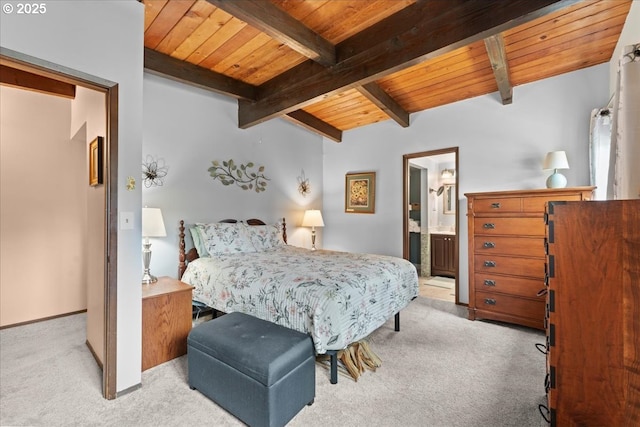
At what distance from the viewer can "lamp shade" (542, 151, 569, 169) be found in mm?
3004

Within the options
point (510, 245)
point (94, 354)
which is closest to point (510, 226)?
point (510, 245)

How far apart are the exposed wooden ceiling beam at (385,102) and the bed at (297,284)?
1.96 metres

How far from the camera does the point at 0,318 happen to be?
2.98 meters

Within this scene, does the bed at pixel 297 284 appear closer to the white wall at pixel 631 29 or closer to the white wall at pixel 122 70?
the white wall at pixel 122 70

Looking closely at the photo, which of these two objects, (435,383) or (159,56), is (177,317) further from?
(159,56)

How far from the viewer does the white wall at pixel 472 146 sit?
3188mm

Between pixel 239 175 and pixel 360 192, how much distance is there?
2.12m

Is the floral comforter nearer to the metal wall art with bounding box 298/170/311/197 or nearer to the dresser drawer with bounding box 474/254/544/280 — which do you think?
the dresser drawer with bounding box 474/254/544/280

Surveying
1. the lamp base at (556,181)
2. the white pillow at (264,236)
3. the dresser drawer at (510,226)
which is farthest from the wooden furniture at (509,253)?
the white pillow at (264,236)

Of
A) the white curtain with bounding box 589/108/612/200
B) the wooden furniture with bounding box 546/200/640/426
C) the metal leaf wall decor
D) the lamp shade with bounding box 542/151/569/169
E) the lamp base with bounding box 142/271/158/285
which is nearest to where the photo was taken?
the wooden furniture with bounding box 546/200/640/426

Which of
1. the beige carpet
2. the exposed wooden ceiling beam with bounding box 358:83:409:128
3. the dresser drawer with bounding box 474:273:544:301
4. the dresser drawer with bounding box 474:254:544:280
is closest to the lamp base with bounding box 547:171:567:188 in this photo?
the dresser drawer with bounding box 474:254:544:280

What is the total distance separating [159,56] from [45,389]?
3.02 meters

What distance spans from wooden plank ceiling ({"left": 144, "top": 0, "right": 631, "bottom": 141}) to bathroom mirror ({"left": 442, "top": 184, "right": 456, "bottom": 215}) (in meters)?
2.66

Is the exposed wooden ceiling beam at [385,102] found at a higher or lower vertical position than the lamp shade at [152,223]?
higher
